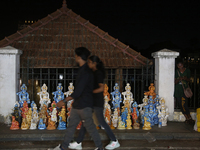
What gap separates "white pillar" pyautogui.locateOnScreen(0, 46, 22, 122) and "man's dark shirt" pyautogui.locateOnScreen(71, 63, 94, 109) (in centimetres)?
310

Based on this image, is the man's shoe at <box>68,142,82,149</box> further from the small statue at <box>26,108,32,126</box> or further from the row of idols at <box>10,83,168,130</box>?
the small statue at <box>26,108,32,126</box>

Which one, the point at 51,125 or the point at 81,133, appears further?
the point at 51,125

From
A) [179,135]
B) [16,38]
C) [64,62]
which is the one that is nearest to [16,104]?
[64,62]

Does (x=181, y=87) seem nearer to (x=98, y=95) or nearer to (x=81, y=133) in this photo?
(x=98, y=95)

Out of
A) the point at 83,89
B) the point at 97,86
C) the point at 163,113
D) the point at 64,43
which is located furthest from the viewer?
the point at 64,43

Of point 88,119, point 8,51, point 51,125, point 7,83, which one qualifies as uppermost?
point 8,51

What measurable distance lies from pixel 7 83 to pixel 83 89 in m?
3.37

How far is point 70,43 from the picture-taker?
26.0 feet

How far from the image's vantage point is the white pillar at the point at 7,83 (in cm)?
661

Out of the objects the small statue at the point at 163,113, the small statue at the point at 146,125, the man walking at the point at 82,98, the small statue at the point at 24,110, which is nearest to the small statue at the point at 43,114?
the small statue at the point at 24,110

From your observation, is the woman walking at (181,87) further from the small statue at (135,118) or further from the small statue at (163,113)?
the small statue at (135,118)

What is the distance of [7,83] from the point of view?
21.8 ft

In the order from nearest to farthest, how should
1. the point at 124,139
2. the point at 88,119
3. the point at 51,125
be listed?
the point at 88,119
the point at 124,139
the point at 51,125

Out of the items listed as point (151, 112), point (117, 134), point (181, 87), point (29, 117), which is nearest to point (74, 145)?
point (117, 134)
